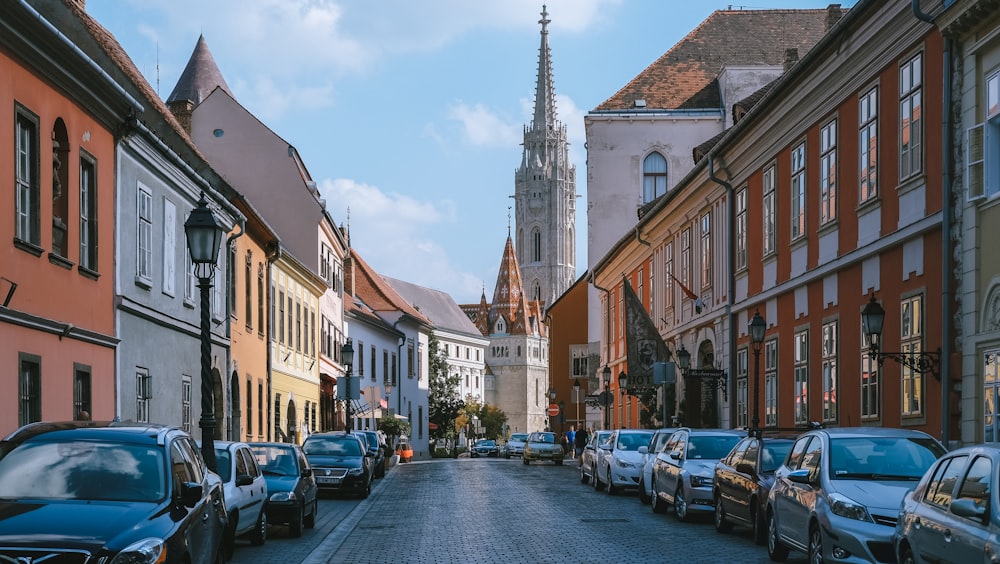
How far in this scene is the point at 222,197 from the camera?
1245 inches

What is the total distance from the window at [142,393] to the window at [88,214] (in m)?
3.22

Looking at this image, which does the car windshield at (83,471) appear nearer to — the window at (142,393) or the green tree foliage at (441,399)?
the window at (142,393)

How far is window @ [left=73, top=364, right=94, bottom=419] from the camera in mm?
21011

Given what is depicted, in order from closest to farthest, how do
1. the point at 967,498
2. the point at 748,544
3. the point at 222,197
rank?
the point at 967,498 → the point at 748,544 → the point at 222,197

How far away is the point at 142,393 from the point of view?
82.7 ft

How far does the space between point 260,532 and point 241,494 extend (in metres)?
1.49

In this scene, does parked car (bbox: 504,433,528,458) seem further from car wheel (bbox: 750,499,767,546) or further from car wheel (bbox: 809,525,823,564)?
car wheel (bbox: 809,525,823,564)

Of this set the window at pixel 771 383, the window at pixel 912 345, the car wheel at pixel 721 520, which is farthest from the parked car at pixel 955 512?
the window at pixel 771 383

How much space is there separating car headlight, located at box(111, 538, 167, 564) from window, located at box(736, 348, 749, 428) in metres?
24.8

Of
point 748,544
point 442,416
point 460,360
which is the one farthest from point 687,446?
point 460,360

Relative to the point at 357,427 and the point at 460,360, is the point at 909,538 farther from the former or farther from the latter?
the point at 460,360

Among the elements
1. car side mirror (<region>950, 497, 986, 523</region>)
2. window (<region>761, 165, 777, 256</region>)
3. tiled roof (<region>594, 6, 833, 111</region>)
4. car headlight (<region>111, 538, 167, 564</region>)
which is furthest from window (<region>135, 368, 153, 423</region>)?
tiled roof (<region>594, 6, 833, 111</region>)

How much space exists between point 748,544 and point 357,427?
161 ft

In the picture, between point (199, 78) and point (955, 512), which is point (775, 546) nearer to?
point (955, 512)
